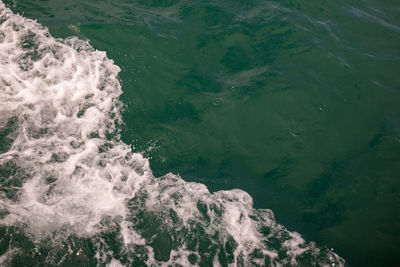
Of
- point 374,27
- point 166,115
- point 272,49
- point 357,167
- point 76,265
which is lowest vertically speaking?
point 76,265

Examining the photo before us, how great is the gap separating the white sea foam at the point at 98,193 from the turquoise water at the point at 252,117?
0.24 ft

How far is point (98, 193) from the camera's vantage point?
6918mm

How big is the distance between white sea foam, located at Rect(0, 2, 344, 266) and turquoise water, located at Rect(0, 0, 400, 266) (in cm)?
7

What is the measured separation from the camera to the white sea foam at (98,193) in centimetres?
637

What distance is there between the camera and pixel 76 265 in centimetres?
579

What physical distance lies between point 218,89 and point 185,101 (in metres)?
1.52

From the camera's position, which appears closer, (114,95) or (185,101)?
(114,95)

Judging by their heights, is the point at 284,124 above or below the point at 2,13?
below

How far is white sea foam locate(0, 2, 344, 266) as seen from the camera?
637cm

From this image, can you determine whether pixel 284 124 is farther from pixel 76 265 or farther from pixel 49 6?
pixel 49 6

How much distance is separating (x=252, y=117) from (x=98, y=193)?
599 cm

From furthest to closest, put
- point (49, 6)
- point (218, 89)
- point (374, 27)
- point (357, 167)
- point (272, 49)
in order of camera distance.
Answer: point (374, 27) < point (272, 49) < point (49, 6) < point (218, 89) < point (357, 167)

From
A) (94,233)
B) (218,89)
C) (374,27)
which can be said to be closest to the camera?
(94,233)

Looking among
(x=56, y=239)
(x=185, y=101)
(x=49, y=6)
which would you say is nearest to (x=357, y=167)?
(x=185, y=101)
